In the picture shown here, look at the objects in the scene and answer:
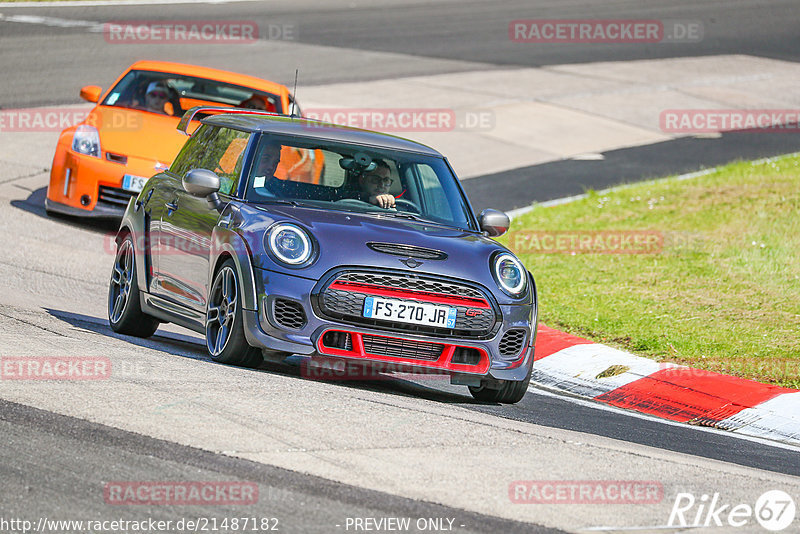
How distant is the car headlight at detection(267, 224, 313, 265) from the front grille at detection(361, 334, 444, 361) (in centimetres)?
56

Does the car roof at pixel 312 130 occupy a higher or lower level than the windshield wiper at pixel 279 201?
higher

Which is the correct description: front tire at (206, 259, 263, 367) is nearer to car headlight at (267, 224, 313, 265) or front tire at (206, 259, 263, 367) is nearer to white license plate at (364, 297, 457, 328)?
car headlight at (267, 224, 313, 265)

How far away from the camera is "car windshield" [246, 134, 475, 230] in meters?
7.96

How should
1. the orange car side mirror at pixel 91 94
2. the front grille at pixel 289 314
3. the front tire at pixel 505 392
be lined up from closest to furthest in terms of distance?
the front grille at pixel 289 314 < the front tire at pixel 505 392 < the orange car side mirror at pixel 91 94

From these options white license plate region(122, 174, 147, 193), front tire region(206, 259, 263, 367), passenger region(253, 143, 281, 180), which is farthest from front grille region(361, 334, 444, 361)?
white license plate region(122, 174, 147, 193)

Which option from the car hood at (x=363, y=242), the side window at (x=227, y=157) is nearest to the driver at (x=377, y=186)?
the car hood at (x=363, y=242)

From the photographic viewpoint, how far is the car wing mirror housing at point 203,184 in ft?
25.8

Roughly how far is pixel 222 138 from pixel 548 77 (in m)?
17.8

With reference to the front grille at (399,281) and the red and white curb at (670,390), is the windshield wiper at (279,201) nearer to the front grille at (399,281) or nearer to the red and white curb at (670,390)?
the front grille at (399,281)

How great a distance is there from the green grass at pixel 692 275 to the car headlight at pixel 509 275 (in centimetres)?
243

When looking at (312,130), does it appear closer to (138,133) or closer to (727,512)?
(727,512)

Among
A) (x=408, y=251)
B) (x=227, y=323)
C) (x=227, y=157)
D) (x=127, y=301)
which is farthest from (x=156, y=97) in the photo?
(x=408, y=251)

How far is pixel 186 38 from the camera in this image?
90.0 ft

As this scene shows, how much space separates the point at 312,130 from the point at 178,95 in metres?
A: 6.02
